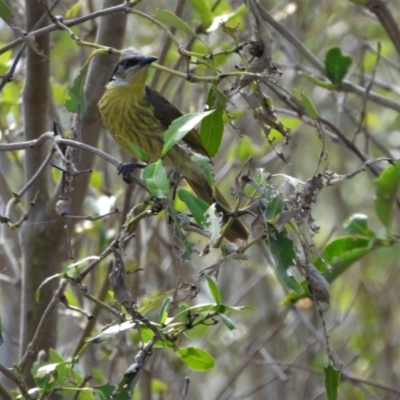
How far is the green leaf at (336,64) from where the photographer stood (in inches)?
112

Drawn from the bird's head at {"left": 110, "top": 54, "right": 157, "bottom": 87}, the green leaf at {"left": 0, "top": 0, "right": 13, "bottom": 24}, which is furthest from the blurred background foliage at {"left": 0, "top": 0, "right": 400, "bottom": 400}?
the green leaf at {"left": 0, "top": 0, "right": 13, "bottom": 24}

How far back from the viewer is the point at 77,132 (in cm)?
217

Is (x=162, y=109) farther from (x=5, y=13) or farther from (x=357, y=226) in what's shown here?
(x=5, y=13)

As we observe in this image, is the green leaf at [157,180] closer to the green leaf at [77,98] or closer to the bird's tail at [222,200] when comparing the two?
the green leaf at [77,98]

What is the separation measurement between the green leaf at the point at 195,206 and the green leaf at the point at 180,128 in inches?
4.1

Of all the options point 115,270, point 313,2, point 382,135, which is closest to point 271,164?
point 313,2

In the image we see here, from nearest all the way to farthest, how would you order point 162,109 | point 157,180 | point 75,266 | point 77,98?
point 157,180 < point 75,266 < point 77,98 < point 162,109

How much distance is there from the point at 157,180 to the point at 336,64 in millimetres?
1521

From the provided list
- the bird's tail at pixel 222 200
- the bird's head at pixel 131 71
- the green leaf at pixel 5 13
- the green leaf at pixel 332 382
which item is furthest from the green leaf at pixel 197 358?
the bird's head at pixel 131 71

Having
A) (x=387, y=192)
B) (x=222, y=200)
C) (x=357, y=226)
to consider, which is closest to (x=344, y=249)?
(x=357, y=226)

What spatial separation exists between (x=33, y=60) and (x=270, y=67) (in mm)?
1059

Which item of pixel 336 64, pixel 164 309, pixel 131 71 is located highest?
pixel 336 64

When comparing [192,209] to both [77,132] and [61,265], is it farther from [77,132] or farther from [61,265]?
[61,265]

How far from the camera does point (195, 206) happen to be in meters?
1.65
